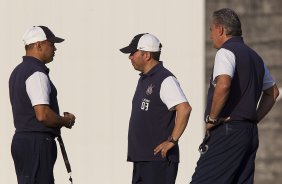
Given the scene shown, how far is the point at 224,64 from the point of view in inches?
297

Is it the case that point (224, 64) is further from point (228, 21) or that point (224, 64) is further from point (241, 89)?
point (228, 21)

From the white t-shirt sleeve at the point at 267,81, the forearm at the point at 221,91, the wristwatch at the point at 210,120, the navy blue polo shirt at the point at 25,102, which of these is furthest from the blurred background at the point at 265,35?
the forearm at the point at 221,91

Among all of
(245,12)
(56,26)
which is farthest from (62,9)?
(245,12)

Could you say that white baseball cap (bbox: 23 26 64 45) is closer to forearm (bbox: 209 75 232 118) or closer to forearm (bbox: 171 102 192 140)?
forearm (bbox: 171 102 192 140)

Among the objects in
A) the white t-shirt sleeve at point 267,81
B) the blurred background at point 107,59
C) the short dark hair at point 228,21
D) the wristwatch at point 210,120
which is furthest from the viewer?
the blurred background at point 107,59

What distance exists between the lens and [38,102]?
8141 millimetres

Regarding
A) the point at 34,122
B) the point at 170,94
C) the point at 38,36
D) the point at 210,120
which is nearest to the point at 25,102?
the point at 34,122

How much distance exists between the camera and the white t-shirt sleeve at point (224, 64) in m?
7.52

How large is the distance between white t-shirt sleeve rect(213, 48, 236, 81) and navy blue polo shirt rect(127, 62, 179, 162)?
0.92m

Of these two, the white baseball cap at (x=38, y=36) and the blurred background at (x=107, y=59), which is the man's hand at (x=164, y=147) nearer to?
the white baseball cap at (x=38, y=36)

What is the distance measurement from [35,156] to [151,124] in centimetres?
88

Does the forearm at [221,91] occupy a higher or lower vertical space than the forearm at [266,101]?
higher

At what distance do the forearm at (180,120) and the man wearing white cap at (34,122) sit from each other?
2.58ft

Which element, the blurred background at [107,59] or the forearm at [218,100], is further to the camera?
the blurred background at [107,59]
